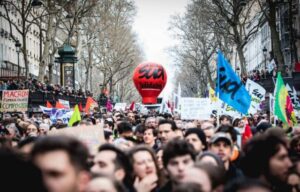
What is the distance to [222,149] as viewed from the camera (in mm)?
7668

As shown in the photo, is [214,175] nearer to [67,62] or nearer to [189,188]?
[189,188]

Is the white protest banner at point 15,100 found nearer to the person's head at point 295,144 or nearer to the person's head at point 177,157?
the person's head at point 295,144

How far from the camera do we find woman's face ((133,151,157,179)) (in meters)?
6.97

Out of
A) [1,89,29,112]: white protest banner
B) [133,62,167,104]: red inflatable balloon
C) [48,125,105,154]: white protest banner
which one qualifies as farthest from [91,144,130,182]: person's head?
[133,62,167,104]: red inflatable balloon

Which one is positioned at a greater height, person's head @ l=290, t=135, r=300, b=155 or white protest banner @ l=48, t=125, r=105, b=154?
white protest banner @ l=48, t=125, r=105, b=154

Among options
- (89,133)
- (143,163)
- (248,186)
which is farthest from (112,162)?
(89,133)

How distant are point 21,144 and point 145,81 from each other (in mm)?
22983

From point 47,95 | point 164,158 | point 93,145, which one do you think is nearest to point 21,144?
point 93,145

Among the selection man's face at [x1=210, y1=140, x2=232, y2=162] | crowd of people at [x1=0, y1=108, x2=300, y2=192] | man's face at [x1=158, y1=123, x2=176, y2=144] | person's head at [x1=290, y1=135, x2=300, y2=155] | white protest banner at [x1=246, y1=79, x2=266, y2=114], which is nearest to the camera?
crowd of people at [x1=0, y1=108, x2=300, y2=192]

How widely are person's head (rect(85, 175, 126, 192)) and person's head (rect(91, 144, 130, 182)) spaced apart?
4.23 ft

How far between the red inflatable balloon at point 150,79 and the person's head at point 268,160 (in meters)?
24.0

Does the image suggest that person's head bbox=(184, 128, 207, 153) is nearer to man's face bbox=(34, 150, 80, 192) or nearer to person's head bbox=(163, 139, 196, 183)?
person's head bbox=(163, 139, 196, 183)

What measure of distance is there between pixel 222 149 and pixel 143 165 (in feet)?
3.48

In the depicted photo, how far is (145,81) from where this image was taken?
30.8 metres
